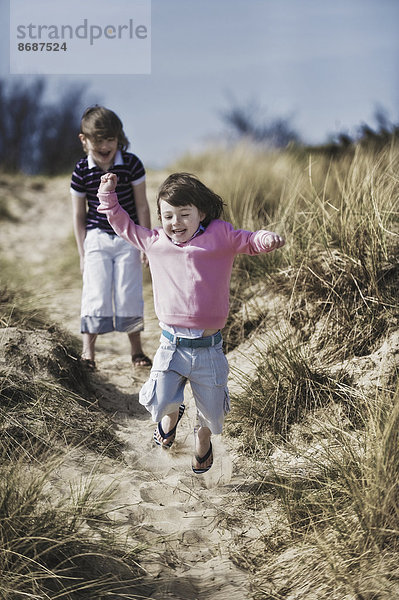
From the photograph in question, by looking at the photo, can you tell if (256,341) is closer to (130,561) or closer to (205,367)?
(205,367)

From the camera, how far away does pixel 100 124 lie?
146 inches

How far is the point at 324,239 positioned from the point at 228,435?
1318mm

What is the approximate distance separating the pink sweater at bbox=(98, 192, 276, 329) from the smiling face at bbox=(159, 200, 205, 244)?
0.11 feet

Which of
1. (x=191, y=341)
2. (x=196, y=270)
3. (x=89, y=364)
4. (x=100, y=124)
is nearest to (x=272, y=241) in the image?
(x=196, y=270)

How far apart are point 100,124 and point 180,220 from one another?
51.1 inches

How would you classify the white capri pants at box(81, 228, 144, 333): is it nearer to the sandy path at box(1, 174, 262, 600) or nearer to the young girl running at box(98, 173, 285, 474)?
the sandy path at box(1, 174, 262, 600)

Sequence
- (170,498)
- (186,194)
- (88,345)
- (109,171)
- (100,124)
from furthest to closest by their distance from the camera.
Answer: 1. (88,345)
2. (109,171)
3. (100,124)
4. (170,498)
5. (186,194)

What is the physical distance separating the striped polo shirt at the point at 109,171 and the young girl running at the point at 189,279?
1.10m

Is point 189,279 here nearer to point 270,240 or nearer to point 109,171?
point 270,240

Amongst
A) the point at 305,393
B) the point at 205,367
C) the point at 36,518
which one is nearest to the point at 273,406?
the point at 305,393

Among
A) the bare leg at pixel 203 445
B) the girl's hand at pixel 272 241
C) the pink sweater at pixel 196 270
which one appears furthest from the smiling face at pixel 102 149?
the bare leg at pixel 203 445

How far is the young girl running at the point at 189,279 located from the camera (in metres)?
2.70

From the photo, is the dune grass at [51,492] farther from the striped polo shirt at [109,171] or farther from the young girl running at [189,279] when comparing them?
the striped polo shirt at [109,171]

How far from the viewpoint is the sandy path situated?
8.03ft
